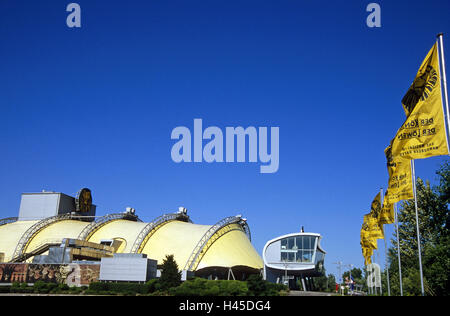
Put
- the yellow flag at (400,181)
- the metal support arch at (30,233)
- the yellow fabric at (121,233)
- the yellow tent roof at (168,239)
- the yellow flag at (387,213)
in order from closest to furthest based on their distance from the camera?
the yellow flag at (400,181), the yellow flag at (387,213), the yellow tent roof at (168,239), the metal support arch at (30,233), the yellow fabric at (121,233)

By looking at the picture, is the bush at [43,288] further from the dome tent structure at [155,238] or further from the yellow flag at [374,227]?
the yellow flag at [374,227]

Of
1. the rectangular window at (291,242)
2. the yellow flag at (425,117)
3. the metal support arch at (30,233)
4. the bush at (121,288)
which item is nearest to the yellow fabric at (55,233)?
the metal support arch at (30,233)

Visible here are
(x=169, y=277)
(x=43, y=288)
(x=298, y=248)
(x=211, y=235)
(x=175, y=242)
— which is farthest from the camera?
(x=175, y=242)

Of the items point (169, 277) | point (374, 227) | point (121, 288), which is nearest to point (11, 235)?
point (121, 288)

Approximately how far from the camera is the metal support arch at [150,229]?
71.6m

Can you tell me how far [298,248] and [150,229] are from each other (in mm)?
27220

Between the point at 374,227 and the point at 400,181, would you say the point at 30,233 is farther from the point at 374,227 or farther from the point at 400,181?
the point at 400,181

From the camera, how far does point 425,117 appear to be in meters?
19.8

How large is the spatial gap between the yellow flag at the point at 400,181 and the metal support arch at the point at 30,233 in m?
67.3

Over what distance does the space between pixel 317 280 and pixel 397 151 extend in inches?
4948

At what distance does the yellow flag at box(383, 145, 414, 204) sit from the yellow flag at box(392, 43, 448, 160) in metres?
5.57

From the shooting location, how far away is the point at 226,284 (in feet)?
151

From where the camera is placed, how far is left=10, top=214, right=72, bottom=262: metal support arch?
7275 centimetres

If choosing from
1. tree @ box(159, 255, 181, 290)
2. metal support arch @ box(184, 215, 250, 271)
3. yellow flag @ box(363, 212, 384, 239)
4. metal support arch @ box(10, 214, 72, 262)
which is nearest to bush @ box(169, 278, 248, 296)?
tree @ box(159, 255, 181, 290)
